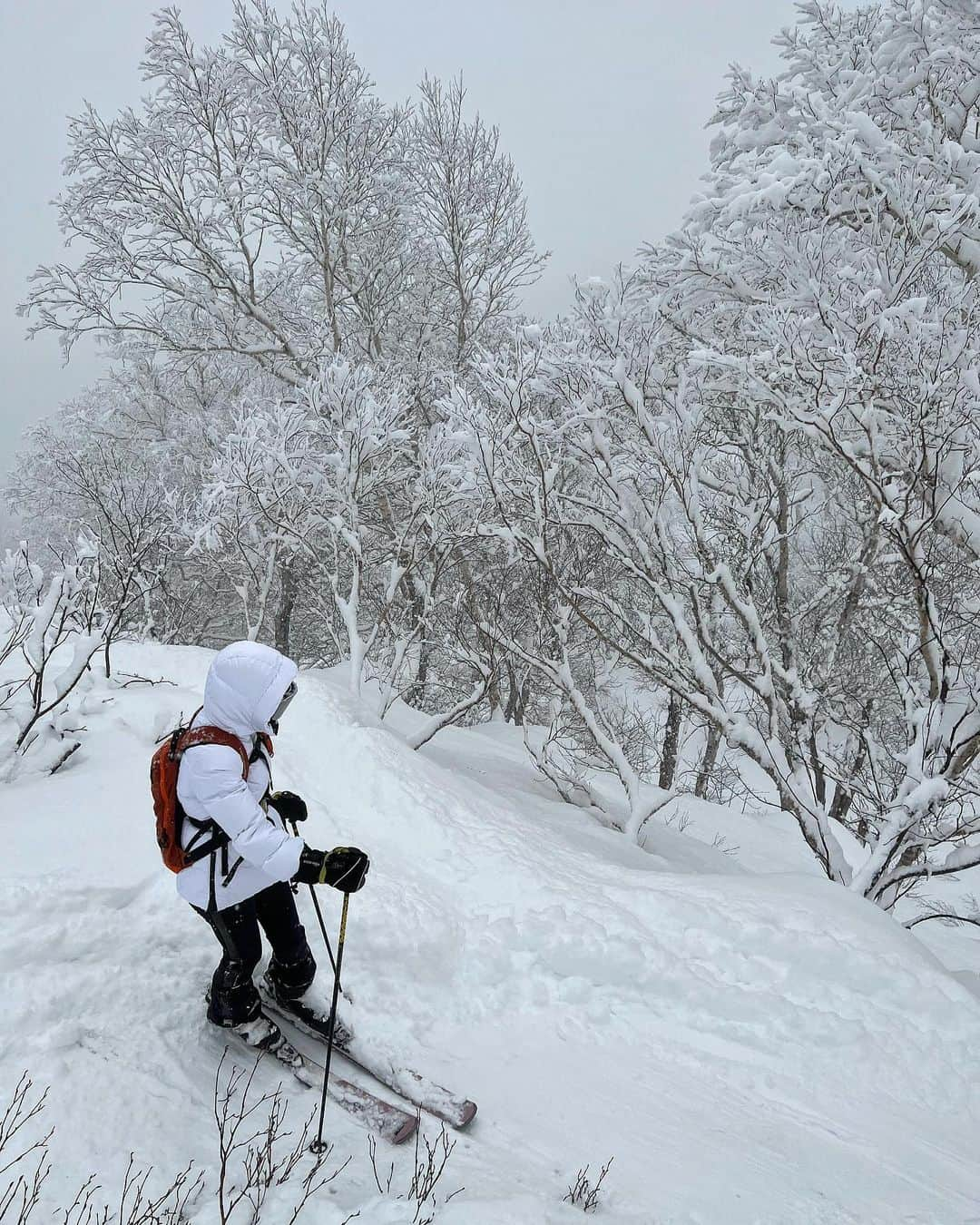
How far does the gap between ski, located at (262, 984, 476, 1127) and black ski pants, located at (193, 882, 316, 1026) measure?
8cm

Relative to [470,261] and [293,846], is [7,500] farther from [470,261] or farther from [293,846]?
[293,846]

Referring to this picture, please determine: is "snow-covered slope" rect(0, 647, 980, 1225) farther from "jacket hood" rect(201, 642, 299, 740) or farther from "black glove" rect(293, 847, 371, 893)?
"jacket hood" rect(201, 642, 299, 740)

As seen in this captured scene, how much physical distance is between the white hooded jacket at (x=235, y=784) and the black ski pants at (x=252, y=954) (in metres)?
0.15

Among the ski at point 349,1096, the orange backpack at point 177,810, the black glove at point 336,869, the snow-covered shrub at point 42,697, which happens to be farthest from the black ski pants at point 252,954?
the snow-covered shrub at point 42,697

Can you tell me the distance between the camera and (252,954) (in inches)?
107

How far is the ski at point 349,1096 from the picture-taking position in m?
2.33

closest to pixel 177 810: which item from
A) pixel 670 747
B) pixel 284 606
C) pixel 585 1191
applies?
pixel 585 1191

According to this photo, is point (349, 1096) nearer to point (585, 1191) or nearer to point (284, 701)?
point (585, 1191)

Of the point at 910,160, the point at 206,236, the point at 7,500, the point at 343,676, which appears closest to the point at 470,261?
the point at 206,236

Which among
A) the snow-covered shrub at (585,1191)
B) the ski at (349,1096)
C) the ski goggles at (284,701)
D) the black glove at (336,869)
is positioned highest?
the ski goggles at (284,701)

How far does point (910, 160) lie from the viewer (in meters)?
4.17

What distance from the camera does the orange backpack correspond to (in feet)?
8.20

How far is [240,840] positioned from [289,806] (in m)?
0.66

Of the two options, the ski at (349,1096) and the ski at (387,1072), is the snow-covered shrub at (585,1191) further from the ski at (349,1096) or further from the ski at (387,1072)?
the ski at (349,1096)
